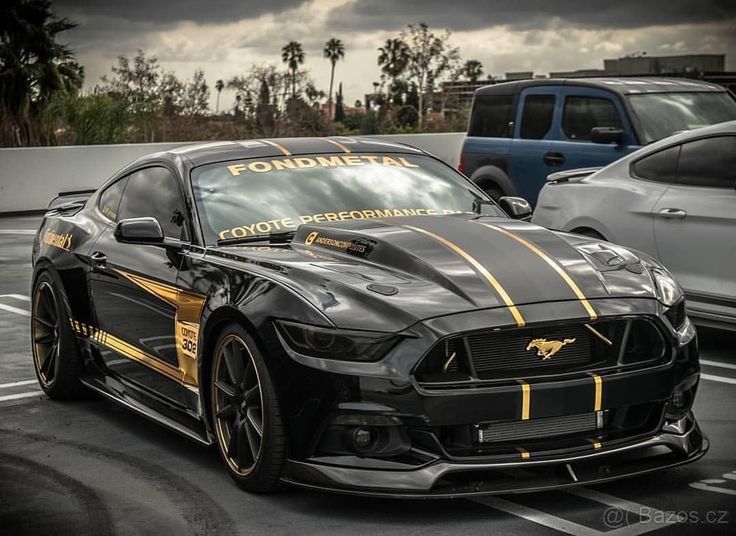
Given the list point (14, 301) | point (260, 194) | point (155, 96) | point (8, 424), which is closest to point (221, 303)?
point (260, 194)

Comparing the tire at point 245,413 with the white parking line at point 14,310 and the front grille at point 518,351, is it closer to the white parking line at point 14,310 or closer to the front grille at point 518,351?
the front grille at point 518,351

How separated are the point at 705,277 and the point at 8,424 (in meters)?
4.39

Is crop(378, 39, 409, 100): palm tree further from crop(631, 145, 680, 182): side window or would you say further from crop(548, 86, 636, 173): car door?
crop(631, 145, 680, 182): side window

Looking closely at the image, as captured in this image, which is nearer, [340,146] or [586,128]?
[340,146]

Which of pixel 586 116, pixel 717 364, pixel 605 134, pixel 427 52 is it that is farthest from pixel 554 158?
pixel 427 52

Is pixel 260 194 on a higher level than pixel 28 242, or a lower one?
higher

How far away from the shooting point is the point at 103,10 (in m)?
49.9

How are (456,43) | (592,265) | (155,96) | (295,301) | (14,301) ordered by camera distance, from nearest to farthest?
1. (295,301)
2. (592,265)
3. (14,301)
4. (155,96)
5. (456,43)

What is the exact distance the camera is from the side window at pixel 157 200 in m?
6.64

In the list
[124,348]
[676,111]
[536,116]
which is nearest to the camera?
[124,348]

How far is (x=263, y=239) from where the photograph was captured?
20.8 feet

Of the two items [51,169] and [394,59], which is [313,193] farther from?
[394,59]

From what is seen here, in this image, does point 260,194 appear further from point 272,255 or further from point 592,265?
point 592,265

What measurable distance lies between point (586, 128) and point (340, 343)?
8.76 meters
